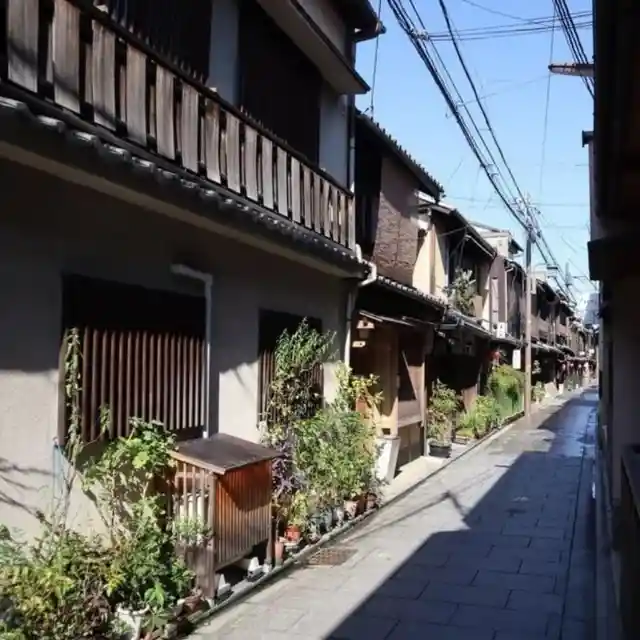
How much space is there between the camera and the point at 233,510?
24.9ft

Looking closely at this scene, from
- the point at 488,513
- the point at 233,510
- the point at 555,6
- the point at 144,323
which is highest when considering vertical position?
the point at 555,6

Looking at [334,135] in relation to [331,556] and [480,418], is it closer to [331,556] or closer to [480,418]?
[331,556]

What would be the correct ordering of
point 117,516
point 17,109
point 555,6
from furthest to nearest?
point 555,6, point 117,516, point 17,109

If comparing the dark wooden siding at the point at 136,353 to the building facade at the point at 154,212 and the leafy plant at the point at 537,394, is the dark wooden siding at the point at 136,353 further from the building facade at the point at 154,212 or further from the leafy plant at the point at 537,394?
the leafy plant at the point at 537,394

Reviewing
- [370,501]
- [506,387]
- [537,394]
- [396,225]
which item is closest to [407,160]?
[396,225]

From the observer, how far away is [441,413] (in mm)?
21312

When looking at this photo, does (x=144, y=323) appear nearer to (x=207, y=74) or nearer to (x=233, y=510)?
(x=233, y=510)

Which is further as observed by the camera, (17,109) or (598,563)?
(598,563)

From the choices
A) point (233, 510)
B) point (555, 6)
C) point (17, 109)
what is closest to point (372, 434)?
point (233, 510)

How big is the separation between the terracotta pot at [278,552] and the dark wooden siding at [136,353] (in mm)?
1791

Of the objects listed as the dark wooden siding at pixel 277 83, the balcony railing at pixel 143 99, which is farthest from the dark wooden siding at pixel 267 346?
the dark wooden siding at pixel 277 83

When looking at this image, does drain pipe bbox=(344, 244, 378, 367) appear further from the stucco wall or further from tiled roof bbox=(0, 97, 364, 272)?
the stucco wall

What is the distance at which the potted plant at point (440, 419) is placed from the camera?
65.0ft

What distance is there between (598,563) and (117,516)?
5788 millimetres
